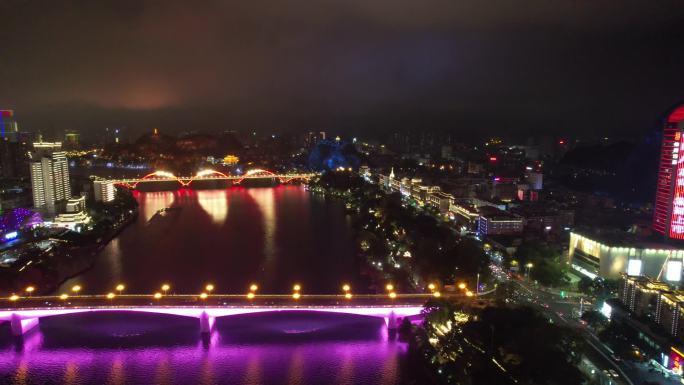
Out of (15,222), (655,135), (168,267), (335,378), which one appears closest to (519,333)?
(335,378)

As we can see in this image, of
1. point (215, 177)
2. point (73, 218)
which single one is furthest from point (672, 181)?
point (215, 177)

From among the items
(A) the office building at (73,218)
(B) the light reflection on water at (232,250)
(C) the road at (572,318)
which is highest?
(A) the office building at (73,218)

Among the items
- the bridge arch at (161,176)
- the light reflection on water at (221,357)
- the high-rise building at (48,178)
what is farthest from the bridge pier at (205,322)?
the bridge arch at (161,176)

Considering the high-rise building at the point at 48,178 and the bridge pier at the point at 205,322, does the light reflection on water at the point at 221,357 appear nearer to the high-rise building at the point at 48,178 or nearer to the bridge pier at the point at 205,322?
the bridge pier at the point at 205,322

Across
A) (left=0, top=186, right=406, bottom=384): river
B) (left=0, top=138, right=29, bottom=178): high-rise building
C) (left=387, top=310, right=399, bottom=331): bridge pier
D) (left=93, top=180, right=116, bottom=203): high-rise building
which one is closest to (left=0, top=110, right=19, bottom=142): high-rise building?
(left=0, top=138, right=29, bottom=178): high-rise building

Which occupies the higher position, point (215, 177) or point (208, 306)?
point (215, 177)

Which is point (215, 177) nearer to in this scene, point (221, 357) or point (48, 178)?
point (48, 178)
